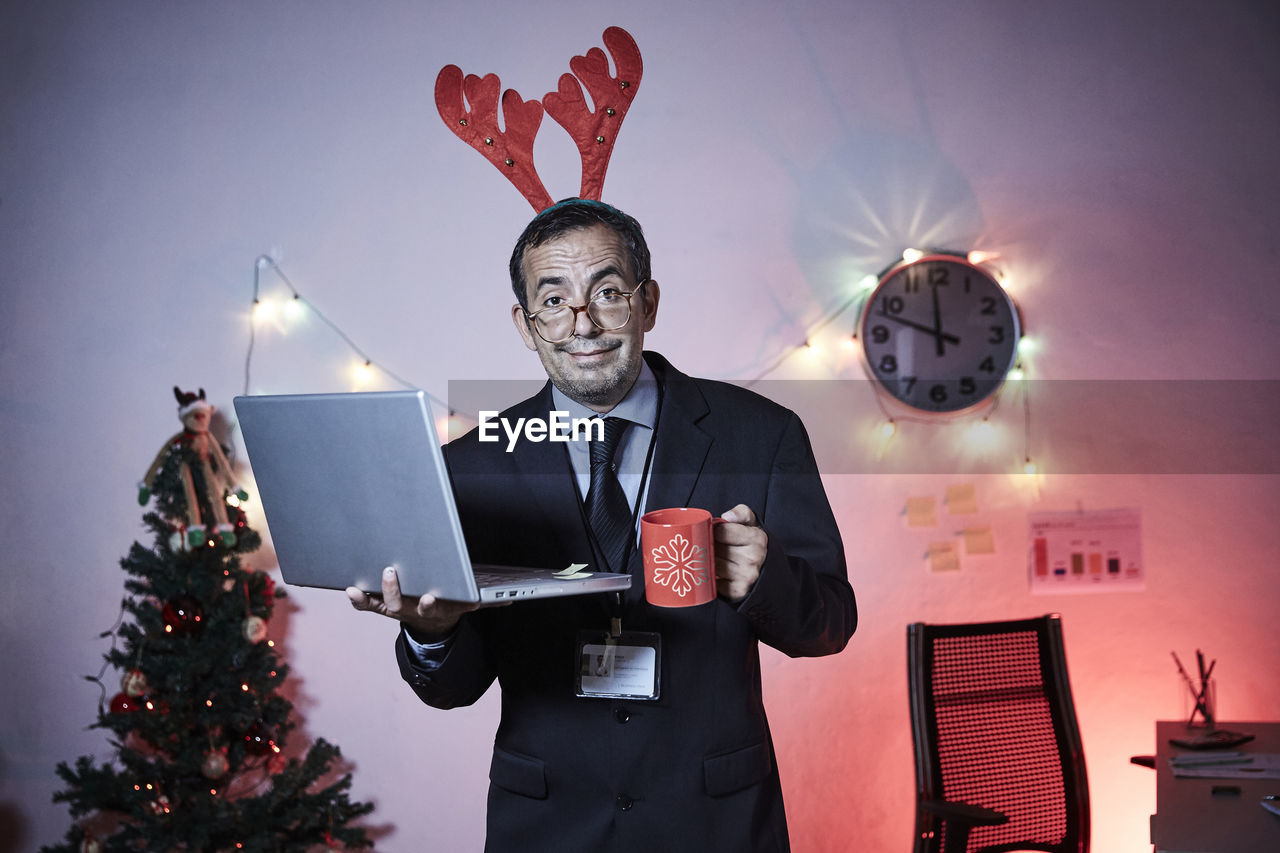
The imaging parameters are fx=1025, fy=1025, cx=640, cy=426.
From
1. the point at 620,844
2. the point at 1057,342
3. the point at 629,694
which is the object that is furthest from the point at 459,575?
the point at 1057,342

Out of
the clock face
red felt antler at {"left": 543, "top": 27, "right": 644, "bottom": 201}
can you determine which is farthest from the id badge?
the clock face

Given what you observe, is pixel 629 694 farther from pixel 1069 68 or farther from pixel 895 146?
pixel 1069 68

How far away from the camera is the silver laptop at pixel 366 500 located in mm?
1192

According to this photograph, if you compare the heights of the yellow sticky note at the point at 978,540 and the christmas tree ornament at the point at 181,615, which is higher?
the yellow sticky note at the point at 978,540

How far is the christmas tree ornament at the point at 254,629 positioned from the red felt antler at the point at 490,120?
64.3 inches

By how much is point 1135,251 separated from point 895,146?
947mm

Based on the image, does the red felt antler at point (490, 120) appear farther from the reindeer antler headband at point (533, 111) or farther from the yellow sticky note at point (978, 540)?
the yellow sticky note at point (978, 540)

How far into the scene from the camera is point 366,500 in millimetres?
1274

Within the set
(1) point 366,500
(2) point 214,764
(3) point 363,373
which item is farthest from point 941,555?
(1) point 366,500

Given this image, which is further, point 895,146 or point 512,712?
point 895,146

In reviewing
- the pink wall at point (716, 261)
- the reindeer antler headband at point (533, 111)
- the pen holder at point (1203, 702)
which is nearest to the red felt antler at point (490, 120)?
the reindeer antler headband at point (533, 111)

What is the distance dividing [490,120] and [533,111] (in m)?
0.09

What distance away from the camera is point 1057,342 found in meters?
3.60

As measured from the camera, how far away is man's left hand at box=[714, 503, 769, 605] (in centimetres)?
135
